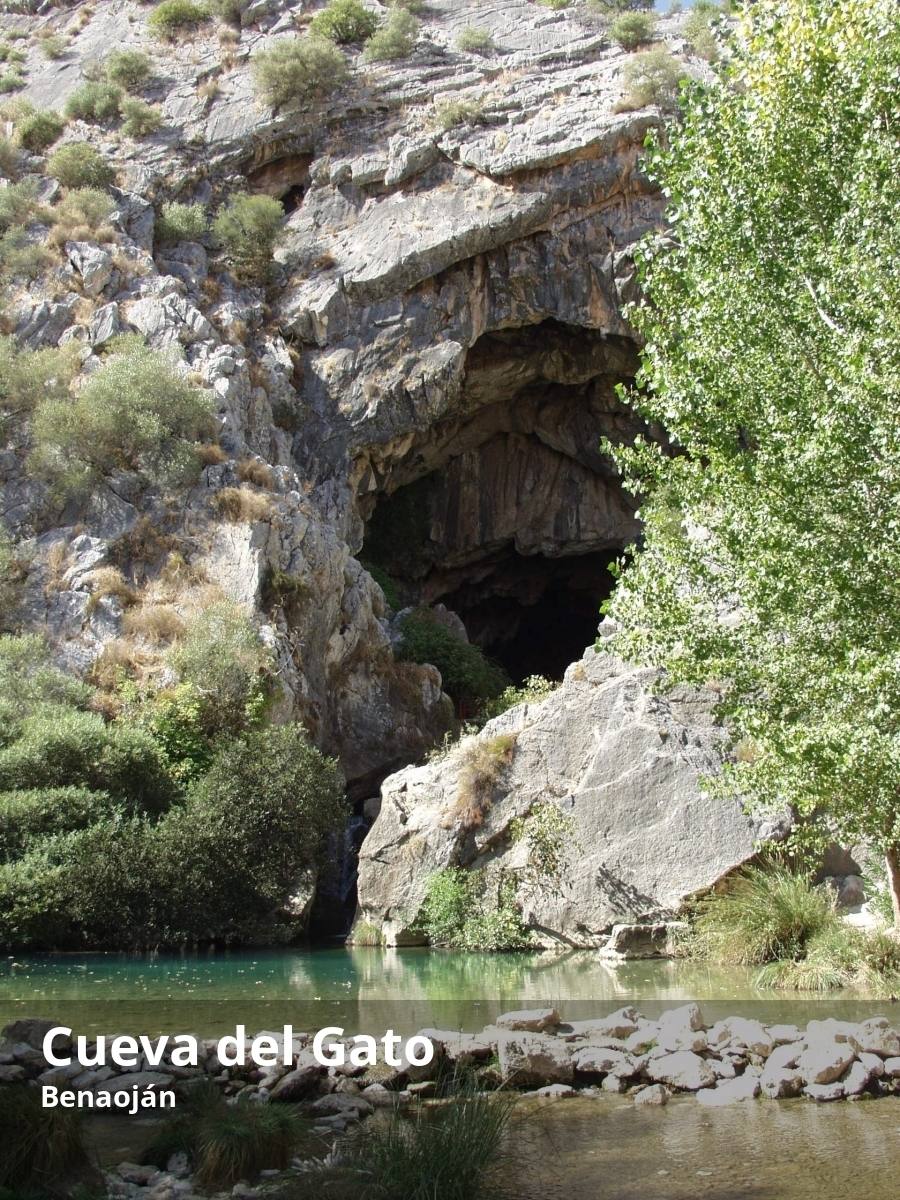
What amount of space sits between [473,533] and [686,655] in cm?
2916

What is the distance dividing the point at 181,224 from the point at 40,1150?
36664 millimetres

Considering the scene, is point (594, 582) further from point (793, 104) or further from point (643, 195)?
point (793, 104)

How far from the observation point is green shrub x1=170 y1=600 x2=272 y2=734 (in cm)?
2331

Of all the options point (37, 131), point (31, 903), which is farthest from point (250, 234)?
point (31, 903)

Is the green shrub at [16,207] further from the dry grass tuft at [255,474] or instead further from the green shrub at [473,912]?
the green shrub at [473,912]

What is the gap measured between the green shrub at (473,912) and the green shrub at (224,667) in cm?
710

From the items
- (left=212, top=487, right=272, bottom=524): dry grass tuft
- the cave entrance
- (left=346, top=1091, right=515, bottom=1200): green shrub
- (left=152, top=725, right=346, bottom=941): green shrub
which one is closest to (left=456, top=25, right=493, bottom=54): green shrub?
the cave entrance

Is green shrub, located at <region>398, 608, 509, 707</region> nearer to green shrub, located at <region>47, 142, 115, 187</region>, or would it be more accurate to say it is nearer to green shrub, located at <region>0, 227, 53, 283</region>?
green shrub, located at <region>0, 227, 53, 283</region>

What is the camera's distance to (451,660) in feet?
106

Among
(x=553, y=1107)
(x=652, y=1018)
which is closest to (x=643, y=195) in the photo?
(x=652, y=1018)

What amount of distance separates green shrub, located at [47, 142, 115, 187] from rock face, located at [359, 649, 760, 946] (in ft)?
92.4

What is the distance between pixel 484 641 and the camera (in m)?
45.3

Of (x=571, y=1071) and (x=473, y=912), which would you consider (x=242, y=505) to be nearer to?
(x=473, y=912)

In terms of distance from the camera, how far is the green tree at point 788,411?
9.83 metres
